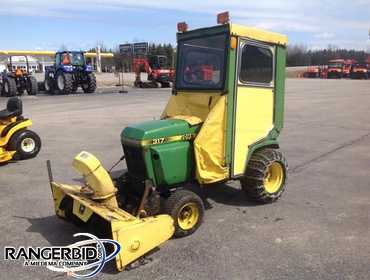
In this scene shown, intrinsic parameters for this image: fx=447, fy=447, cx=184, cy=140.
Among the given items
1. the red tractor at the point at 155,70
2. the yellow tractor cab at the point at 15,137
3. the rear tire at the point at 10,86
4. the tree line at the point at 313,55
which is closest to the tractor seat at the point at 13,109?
the yellow tractor cab at the point at 15,137

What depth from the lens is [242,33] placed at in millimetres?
5105

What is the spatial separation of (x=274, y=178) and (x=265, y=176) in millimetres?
396

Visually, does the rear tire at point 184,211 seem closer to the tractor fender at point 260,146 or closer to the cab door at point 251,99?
the cab door at point 251,99

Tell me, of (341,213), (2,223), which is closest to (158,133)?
(2,223)

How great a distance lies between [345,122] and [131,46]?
107 feet

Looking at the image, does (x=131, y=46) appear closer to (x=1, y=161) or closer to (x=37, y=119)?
(x=37, y=119)

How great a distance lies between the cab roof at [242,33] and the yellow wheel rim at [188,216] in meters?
1.96

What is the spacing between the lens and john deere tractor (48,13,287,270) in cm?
434

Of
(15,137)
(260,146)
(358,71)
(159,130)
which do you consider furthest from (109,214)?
(358,71)

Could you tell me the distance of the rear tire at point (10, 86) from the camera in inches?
962

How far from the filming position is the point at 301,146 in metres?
9.62

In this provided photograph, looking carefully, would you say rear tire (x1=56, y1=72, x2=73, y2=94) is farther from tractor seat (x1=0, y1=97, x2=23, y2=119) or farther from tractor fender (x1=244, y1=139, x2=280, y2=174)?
tractor fender (x1=244, y1=139, x2=280, y2=174)

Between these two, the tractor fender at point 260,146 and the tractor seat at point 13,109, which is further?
the tractor seat at point 13,109

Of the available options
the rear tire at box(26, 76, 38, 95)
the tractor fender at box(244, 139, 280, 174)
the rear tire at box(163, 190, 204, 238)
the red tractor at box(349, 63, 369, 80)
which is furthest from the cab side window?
the red tractor at box(349, 63, 369, 80)
